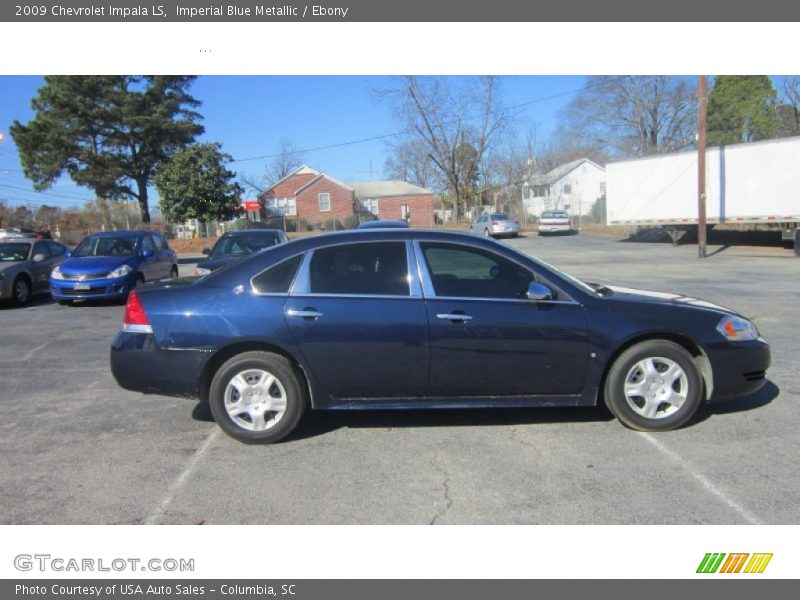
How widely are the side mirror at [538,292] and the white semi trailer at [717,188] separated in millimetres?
19843

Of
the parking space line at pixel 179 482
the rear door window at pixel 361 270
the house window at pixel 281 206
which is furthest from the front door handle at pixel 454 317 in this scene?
the house window at pixel 281 206

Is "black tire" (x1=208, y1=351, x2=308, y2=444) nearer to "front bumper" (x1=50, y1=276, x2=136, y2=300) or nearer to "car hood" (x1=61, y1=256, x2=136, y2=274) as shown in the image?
"front bumper" (x1=50, y1=276, x2=136, y2=300)

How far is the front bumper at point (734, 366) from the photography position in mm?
4664

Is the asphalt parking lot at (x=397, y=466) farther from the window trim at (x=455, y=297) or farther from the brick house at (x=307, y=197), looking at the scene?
the brick house at (x=307, y=197)

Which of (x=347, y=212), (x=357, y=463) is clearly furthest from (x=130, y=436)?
(x=347, y=212)

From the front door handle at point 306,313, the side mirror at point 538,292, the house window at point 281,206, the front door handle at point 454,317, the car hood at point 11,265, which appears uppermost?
the house window at point 281,206

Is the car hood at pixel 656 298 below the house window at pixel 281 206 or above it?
below

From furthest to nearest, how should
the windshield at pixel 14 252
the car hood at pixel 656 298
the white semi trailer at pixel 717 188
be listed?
the white semi trailer at pixel 717 188, the windshield at pixel 14 252, the car hood at pixel 656 298

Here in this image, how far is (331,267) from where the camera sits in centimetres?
473

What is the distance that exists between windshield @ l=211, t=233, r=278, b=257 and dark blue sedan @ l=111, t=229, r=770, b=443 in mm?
7619

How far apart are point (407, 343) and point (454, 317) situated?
390mm

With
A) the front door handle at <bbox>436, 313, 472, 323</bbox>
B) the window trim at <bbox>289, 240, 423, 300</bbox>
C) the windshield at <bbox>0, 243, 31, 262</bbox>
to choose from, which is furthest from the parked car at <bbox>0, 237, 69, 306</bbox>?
the front door handle at <bbox>436, 313, 472, 323</bbox>

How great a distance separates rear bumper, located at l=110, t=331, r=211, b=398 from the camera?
4547 millimetres

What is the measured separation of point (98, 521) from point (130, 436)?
1.41 metres
